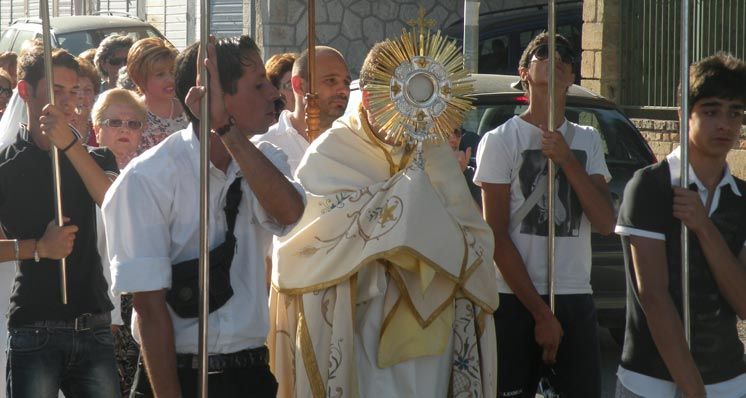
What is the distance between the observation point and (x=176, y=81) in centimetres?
405

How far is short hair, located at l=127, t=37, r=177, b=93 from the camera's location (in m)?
6.21

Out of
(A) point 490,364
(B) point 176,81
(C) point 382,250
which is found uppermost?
(B) point 176,81

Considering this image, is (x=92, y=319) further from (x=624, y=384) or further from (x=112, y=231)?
(x=624, y=384)

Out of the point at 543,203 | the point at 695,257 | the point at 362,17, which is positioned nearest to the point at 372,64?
the point at 543,203

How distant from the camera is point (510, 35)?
14.8 meters

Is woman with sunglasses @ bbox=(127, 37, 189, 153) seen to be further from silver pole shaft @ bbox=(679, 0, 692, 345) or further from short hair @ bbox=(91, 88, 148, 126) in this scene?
silver pole shaft @ bbox=(679, 0, 692, 345)

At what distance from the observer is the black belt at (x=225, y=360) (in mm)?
3859

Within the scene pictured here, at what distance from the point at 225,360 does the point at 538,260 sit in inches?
65.0

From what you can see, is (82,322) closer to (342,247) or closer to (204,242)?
(342,247)

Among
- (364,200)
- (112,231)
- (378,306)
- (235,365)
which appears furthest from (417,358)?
(112,231)

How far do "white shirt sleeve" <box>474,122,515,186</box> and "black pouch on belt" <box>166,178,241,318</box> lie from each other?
4.99ft

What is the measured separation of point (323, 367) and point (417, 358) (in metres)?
0.30

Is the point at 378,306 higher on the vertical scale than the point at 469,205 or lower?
lower

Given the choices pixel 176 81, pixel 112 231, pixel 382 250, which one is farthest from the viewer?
pixel 382 250
